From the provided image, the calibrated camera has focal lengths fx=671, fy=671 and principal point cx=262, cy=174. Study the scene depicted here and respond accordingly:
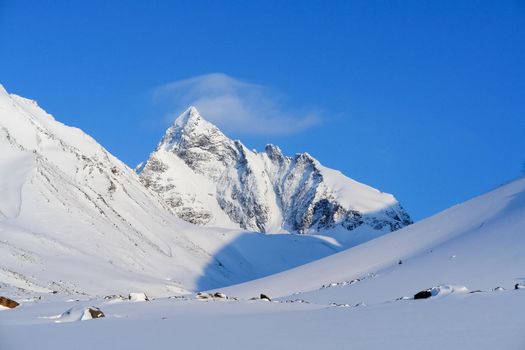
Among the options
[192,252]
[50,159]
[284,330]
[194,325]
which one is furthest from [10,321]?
[192,252]

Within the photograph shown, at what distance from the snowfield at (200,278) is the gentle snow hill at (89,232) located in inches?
14.6

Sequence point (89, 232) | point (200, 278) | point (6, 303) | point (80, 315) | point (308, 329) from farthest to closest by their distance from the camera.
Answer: point (200, 278)
point (89, 232)
point (6, 303)
point (80, 315)
point (308, 329)

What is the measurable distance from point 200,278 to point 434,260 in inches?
3578

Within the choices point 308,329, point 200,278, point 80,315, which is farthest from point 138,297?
point 200,278

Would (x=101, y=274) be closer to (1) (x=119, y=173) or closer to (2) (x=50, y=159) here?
(2) (x=50, y=159)

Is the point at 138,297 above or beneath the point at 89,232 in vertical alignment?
beneath

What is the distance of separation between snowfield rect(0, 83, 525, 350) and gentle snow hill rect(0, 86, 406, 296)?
0.37 meters

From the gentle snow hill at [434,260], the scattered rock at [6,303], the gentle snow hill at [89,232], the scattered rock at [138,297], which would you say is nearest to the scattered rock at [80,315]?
the scattered rock at [6,303]

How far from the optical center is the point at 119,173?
157500mm

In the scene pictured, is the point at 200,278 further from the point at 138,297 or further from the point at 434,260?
the point at 138,297

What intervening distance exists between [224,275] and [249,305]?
117 m

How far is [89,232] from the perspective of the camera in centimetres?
10562

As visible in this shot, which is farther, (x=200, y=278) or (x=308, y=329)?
(x=200, y=278)

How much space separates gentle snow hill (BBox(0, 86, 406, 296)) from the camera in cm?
7825
